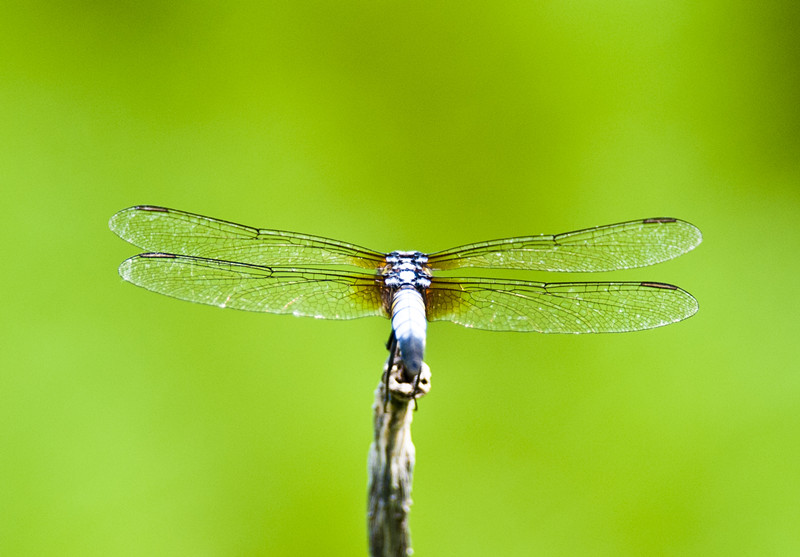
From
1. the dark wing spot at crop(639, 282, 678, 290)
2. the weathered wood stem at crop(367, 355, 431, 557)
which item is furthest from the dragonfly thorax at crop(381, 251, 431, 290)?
the dark wing spot at crop(639, 282, 678, 290)

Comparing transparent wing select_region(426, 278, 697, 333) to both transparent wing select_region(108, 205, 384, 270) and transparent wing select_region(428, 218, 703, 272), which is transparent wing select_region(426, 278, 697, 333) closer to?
transparent wing select_region(428, 218, 703, 272)

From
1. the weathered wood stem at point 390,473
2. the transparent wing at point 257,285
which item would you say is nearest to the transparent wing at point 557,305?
the transparent wing at point 257,285

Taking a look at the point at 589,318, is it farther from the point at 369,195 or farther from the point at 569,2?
the point at 569,2

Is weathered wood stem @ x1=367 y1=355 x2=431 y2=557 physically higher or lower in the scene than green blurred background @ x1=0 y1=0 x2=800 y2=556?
lower

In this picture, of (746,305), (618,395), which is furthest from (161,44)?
(746,305)

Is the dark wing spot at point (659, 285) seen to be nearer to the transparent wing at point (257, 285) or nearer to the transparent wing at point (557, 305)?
the transparent wing at point (557, 305)

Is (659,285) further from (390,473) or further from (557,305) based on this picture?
(390,473)

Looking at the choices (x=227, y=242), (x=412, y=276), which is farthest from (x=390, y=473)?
(x=227, y=242)
